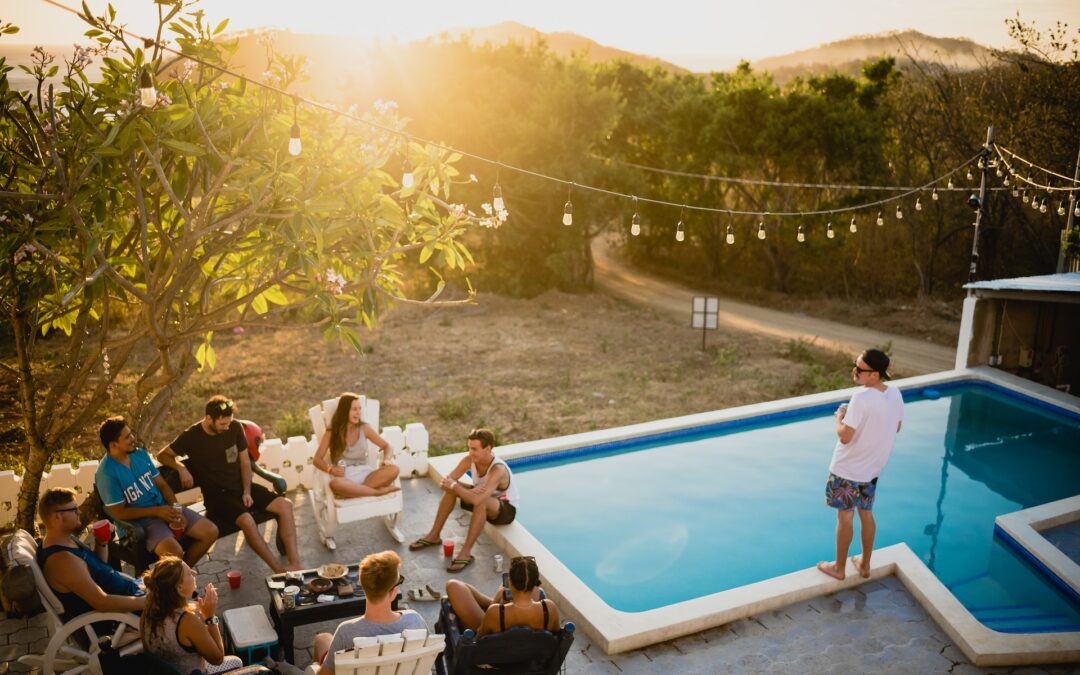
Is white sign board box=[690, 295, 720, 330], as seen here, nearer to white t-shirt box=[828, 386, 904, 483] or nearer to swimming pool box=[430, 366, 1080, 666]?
swimming pool box=[430, 366, 1080, 666]

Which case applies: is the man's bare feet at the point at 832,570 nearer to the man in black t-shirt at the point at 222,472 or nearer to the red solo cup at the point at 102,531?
the man in black t-shirt at the point at 222,472

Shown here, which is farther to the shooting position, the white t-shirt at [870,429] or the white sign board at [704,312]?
the white sign board at [704,312]

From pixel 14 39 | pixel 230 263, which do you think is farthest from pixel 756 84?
pixel 14 39

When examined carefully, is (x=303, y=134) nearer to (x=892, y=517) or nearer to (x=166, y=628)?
(x=166, y=628)

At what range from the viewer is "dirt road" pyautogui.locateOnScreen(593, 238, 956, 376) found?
16072 millimetres

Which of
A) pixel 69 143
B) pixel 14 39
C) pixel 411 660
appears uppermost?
pixel 14 39

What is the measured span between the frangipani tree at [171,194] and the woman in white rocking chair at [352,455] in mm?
916

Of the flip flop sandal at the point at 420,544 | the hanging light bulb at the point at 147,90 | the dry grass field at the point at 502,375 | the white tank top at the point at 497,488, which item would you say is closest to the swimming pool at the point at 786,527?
the white tank top at the point at 497,488

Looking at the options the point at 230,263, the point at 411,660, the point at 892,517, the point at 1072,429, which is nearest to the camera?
the point at 411,660

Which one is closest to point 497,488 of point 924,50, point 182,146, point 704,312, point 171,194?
point 171,194

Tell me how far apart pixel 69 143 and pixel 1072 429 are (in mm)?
12394

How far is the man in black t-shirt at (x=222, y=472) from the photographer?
617cm

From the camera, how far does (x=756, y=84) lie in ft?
76.7

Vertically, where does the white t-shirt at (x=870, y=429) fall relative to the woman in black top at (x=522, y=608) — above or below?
above
